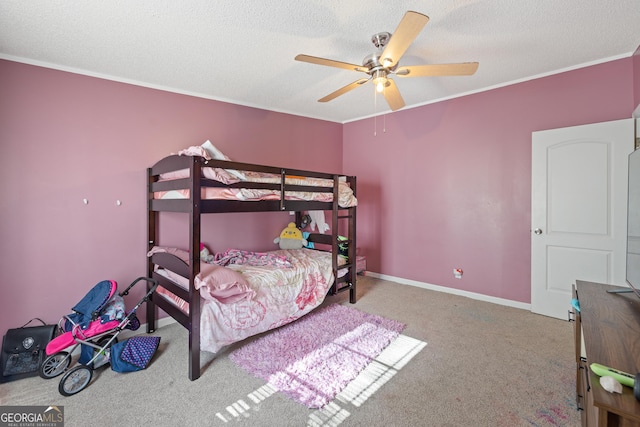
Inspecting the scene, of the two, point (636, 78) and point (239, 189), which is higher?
point (636, 78)

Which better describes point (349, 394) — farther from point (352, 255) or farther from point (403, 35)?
point (403, 35)

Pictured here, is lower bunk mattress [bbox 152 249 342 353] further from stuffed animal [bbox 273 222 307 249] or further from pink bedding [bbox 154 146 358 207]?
pink bedding [bbox 154 146 358 207]

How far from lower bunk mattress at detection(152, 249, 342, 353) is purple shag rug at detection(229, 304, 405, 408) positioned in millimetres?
158

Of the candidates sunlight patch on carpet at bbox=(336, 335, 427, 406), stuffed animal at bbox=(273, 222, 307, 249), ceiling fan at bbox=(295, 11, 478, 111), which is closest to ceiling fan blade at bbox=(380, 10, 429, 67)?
ceiling fan at bbox=(295, 11, 478, 111)

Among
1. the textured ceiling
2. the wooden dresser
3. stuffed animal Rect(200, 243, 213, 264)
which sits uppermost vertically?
the textured ceiling

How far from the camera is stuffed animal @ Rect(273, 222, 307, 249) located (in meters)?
3.73

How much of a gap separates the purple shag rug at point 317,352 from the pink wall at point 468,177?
1.39 m

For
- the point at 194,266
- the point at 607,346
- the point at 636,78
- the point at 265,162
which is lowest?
the point at 607,346

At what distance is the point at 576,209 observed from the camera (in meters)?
2.74

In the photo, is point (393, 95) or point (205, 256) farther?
point (205, 256)

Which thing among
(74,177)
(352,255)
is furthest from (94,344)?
(352,255)

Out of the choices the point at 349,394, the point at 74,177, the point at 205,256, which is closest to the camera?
the point at 349,394

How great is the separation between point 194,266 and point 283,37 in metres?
1.82

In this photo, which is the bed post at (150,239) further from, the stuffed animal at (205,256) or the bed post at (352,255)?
the bed post at (352,255)
